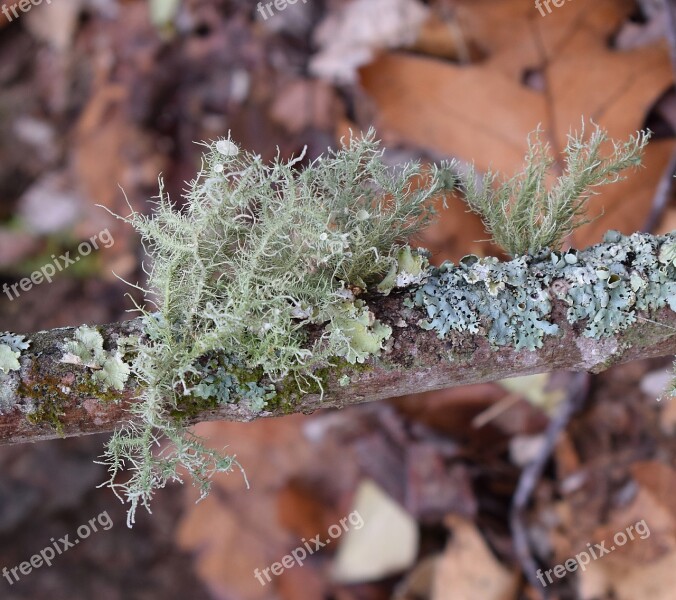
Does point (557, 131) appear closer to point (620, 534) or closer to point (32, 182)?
point (620, 534)

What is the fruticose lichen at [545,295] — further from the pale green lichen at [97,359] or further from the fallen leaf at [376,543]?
the fallen leaf at [376,543]

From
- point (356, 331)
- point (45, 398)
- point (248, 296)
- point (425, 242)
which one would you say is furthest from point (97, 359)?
point (425, 242)

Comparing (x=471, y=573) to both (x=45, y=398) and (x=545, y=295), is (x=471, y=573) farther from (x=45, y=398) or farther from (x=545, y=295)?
(x=45, y=398)

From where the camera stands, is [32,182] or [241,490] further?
[32,182]

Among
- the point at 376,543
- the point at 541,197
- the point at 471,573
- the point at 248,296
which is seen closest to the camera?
the point at 248,296

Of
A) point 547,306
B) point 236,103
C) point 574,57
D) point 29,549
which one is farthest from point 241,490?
point 574,57
